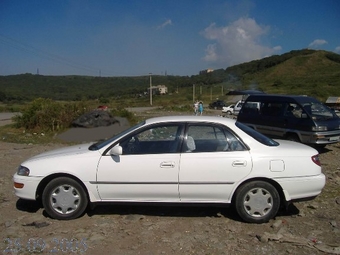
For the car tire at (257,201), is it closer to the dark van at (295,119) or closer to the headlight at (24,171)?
the headlight at (24,171)

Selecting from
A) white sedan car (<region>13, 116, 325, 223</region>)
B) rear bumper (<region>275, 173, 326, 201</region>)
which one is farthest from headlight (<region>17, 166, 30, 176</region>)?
rear bumper (<region>275, 173, 326, 201</region>)

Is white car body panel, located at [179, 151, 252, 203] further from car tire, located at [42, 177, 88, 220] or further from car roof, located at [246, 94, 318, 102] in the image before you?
car roof, located at [246, 94, 318, 102]

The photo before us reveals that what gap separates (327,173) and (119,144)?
5.07m

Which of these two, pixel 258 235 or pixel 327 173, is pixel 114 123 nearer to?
pixel 327 173

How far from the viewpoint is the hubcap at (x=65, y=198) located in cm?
416

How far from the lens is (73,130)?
14945 millimetres

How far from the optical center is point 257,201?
4.05 m

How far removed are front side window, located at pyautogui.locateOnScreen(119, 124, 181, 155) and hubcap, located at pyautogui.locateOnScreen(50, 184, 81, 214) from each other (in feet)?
2.93

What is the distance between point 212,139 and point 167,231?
137 cm

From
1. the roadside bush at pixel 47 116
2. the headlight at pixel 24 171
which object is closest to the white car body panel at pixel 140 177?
the headlight at pixel 24 171

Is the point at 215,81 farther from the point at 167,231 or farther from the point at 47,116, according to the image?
the point at 167,231

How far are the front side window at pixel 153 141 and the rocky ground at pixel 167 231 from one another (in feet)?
3.21

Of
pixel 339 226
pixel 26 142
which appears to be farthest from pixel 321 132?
pixel 26 142

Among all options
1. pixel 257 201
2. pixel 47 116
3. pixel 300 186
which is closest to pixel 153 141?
pixel 257 201
